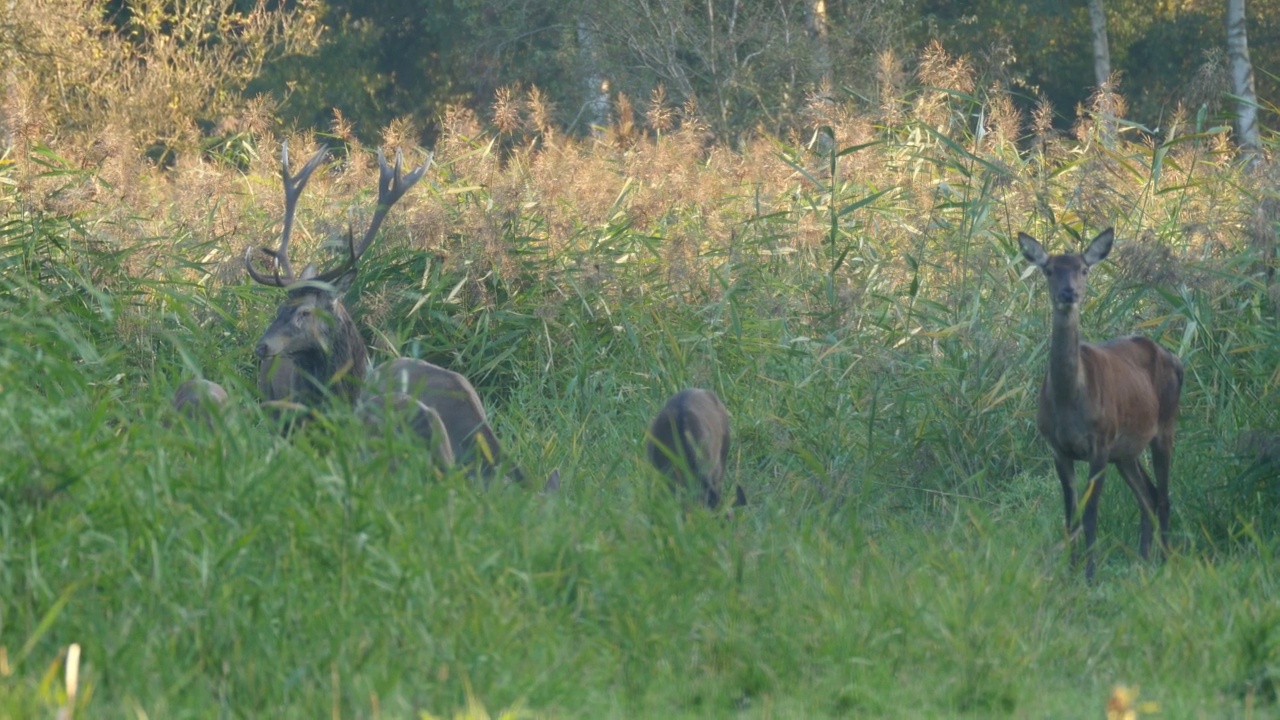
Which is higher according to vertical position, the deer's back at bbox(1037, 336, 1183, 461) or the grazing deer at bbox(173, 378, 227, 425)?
the grazing deer at bbox(173, 378, 227, 425)

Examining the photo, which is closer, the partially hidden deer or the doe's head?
the doe's head

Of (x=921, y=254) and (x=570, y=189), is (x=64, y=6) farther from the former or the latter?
(x=921, y=254)

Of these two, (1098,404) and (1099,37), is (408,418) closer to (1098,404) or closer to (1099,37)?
(1098,404)

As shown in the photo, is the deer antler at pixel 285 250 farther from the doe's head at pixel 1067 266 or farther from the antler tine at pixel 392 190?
the doe's head at pixel 1067 266

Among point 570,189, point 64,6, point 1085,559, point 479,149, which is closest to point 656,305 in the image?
point 570,189

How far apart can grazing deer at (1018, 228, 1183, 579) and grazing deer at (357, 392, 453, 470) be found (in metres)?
2.87

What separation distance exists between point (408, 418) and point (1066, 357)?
3277 mm

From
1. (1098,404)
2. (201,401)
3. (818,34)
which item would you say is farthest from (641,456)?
(818,34)

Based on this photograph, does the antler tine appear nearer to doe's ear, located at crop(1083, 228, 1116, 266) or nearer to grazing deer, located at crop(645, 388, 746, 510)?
grazing deer, located at crop(645, 388, 746, 510)

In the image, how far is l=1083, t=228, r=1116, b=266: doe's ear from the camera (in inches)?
300

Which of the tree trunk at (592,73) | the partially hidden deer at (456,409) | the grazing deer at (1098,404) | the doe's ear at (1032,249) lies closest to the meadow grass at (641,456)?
the grazing deer at (1098,404)

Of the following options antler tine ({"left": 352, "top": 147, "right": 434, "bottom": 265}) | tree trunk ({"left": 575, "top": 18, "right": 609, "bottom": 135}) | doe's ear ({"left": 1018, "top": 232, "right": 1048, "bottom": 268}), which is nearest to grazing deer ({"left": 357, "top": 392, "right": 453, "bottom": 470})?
antler tine ({"left": 352, "top": 147, "right": 434, "bottom": 265})

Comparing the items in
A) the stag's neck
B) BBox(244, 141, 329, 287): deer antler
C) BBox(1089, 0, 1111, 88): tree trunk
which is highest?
BBox(244, 141, 329, 287): deer antler

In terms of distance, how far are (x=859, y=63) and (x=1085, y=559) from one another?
1638 cm
